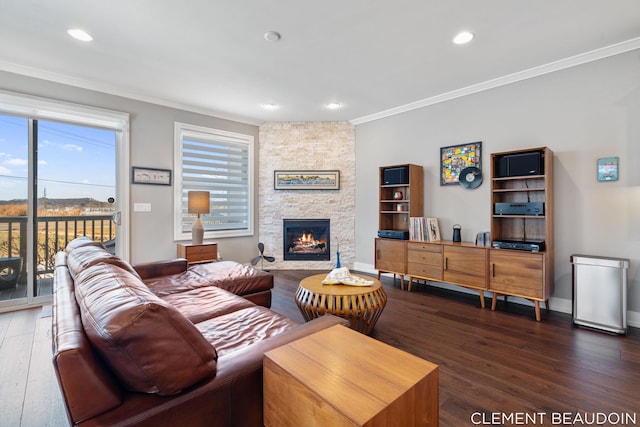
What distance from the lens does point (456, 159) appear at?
4.00 m

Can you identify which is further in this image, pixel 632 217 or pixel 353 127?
pixel 353 127

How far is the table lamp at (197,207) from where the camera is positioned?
422cm

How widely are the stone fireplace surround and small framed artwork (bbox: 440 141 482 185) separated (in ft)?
5.24

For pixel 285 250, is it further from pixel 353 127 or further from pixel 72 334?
pixel 72 334

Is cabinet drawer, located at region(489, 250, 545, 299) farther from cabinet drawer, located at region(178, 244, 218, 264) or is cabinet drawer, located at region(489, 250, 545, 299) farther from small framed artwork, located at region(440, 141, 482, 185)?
cabinet drawer, located at region(178, 244, 218, 264)

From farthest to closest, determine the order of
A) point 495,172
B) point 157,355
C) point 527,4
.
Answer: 1. point 495,172
2. point 527,4
3. point 157,355

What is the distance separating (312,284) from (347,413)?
6.35 feet

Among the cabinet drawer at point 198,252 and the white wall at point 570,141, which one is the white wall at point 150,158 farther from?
the white wall at point 570,141

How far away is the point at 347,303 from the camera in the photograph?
2.37 metres

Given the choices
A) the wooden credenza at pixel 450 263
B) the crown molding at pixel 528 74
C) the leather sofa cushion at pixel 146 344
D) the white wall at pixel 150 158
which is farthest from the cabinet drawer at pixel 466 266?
the white wall at pixel 150 158

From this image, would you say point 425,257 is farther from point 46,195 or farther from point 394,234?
point 46,195

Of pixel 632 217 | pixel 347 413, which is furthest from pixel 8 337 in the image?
pixel 632 217

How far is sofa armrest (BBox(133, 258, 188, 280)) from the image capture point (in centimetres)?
282

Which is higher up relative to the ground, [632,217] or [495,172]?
[495,172]
